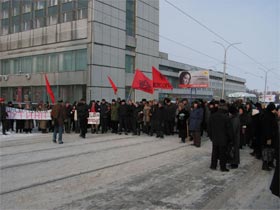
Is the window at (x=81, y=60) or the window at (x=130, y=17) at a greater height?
the window at (x=130, y=17)

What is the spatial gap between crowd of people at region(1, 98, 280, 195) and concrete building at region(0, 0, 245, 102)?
1525cm

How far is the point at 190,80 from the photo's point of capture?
118 feet

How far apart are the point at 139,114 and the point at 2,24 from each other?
112ft

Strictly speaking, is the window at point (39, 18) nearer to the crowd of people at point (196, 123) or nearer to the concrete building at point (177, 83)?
the crowd of people at point (196, 123)

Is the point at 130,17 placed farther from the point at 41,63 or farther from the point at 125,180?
the point at 125,180

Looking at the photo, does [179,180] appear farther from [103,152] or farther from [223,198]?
[103,152]

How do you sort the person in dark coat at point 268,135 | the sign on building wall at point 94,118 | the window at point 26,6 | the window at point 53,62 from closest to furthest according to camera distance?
the person in dark coat at point 268,135 → the sign on building wall at point 94,118 → the window at point 53,62 → the window at point 26,6

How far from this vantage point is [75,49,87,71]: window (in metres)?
32.7

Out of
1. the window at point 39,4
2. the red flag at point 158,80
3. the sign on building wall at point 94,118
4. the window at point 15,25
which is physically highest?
the window at point 39,4

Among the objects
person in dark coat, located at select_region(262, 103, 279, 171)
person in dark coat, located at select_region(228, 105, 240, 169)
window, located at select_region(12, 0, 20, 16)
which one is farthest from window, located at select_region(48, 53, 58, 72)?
person in dark coat, located at select_region(262, 103, 279, 171)

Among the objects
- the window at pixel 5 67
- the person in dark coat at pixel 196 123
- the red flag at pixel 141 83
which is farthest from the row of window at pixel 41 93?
the person in dark coat at pixel 196 123

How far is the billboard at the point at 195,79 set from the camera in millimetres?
34409

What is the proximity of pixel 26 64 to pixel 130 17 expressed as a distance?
1412cm

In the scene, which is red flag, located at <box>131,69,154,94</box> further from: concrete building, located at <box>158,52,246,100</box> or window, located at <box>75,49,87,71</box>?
concrete building, located at <box>158,52,246,100</box>
